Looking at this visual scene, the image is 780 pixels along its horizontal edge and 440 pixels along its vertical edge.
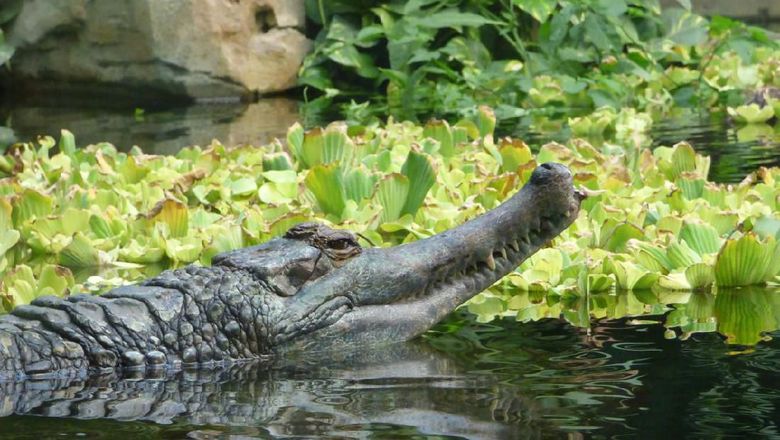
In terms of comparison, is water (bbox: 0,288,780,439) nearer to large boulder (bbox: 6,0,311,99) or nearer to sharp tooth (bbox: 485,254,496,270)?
sharp tooth (bbox: 485,254,496,270)

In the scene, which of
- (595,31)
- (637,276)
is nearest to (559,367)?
(637,276)

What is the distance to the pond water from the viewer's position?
2971 mm

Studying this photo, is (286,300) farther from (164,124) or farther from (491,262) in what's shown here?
(164,124)

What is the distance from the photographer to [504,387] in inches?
130

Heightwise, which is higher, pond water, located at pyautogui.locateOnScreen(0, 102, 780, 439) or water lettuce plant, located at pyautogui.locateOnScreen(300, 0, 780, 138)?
water lettuce plant, located at pyautogui.locateOnScreen(300, 0, 780, 138)

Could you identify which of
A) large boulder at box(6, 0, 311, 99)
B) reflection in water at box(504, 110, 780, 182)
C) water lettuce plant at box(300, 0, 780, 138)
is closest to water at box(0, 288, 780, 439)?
reflection in water at box(504, 110, 780, 182)

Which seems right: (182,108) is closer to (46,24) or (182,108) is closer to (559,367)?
(46,24)

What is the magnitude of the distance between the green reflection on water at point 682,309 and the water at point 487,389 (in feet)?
0.04

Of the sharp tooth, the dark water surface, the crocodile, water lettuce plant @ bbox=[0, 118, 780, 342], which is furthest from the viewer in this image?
the dark water surface

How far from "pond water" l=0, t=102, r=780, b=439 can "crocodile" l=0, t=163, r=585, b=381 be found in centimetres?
7

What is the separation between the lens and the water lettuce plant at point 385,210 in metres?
4.39

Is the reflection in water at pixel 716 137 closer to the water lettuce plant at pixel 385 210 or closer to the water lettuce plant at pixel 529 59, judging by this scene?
the water lettuce plant at pixel 529 59

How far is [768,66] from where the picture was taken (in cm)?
1041

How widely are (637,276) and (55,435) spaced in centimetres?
211
